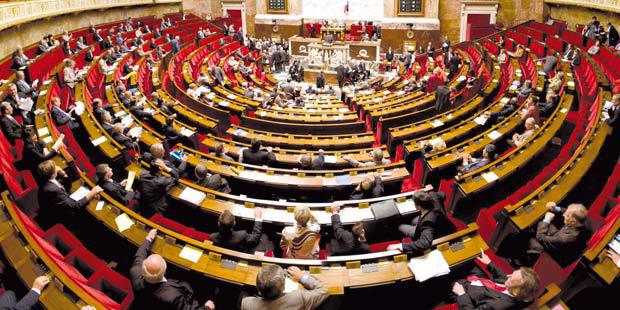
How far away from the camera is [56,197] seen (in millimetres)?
3889

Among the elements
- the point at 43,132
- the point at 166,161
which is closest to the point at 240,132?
the point at 166,161

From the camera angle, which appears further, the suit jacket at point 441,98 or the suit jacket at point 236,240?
the suit jacket at point 441,98

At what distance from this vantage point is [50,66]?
9.84m

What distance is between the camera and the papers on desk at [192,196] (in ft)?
14.0

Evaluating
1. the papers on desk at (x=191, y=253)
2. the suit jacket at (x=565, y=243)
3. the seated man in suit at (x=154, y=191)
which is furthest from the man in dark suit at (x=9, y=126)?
the suit jacket at (x=565, y=243)

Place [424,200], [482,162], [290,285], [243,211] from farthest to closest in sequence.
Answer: [482,162], [243,211], [424,200], [290,285]

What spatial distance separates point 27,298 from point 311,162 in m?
3.63

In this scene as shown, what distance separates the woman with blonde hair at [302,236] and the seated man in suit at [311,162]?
1.84 m

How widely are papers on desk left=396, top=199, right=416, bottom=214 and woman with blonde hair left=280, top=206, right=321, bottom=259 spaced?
1130 mm

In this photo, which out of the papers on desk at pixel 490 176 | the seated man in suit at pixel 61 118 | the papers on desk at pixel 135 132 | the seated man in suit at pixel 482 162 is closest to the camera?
the papers on desk at pixel 490 176

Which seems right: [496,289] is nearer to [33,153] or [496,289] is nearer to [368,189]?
[368,189]

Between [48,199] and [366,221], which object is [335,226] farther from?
[48,199]

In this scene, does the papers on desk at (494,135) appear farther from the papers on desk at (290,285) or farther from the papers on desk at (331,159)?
the papers on desk at (290,285)

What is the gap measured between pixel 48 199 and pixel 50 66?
781 cm
